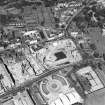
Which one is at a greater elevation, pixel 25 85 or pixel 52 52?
pixel 52 52

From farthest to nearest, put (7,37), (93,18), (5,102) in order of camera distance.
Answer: (93,18) < (7,37) < (5,102)

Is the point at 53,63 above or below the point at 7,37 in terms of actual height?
below

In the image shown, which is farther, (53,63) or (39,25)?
(39,25)

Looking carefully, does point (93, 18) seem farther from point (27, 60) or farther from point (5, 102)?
point (5, 102)

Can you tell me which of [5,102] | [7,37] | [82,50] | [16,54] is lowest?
[5,102]

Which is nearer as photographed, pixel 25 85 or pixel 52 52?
pixel 25 85

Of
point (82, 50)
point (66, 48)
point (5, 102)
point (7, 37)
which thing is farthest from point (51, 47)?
point (5, 102)

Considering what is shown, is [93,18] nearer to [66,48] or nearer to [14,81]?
[66,48]

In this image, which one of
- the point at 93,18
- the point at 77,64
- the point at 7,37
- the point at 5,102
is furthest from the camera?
the point at 93,18
